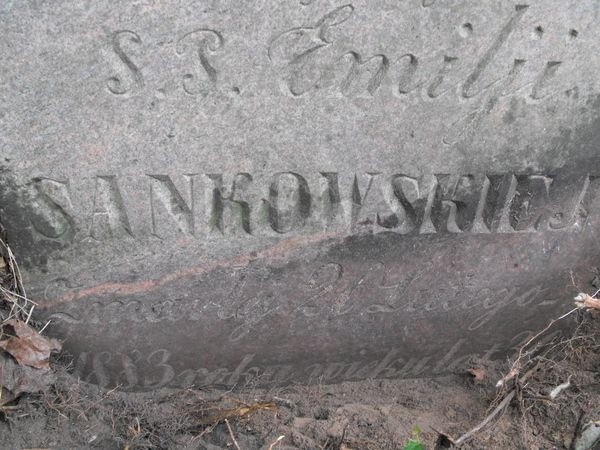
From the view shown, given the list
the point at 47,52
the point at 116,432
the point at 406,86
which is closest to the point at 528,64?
the point at 406,86

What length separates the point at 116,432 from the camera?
87.7 inches

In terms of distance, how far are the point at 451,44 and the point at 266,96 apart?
50 cm

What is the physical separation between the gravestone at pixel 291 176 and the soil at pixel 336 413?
8 cm

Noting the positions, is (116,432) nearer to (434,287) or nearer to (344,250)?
(344,250)

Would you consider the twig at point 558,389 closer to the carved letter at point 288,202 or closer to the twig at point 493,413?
the twig at point 493,413

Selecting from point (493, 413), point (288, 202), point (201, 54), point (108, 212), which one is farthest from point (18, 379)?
point (493, 413)

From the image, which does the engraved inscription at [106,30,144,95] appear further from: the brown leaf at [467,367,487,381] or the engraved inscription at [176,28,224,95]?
the brown leaf at [467,367,487,381]

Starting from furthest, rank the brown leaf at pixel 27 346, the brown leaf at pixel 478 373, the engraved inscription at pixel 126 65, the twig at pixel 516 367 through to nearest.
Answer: the brown leaf at pixel 478 373
the twig at pixel 516 367
the brown leaf at pixel 27 346
the engraved inscription at pixel 126 65

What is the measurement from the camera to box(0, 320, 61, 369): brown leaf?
85.7 inches

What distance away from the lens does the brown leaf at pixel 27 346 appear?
7.14 ft

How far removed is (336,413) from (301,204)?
23.9 inches

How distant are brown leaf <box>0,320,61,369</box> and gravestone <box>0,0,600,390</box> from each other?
0.06 m

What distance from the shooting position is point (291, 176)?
2.21 metres

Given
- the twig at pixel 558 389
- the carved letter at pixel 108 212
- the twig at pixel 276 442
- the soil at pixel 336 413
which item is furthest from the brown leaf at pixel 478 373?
the carved letter at pixel 108 212
